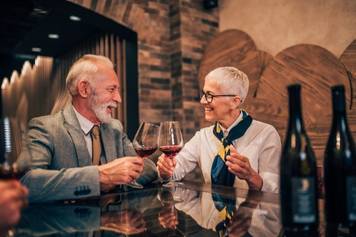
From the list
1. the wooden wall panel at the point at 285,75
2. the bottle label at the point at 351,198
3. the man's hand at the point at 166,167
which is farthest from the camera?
the wooden wall panel at the point at 285,75

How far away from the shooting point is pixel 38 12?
11.2ft

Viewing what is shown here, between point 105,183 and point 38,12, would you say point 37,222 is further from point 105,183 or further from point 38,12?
point 38,12

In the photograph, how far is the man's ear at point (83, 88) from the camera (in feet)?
5.90

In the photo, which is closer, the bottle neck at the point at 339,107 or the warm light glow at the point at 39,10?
the bottle neck at the point at 339,107

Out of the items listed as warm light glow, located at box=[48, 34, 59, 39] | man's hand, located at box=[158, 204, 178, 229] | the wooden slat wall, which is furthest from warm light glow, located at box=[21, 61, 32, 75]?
man's hand, located at box=[158, 204, 178, 229]

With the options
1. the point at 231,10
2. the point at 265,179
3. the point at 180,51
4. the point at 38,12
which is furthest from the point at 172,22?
the point at 265,179

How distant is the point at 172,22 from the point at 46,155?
8.34ft

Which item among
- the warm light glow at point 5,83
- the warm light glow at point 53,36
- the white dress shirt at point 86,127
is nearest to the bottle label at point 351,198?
the white dress shirt at point 86,127

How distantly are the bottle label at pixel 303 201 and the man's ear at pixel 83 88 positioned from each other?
1.37 m

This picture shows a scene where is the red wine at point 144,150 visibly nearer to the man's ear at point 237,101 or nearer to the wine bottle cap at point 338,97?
the wine bottle cap at point 338,97

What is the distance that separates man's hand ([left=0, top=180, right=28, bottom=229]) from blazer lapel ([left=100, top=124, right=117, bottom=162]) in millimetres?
1054

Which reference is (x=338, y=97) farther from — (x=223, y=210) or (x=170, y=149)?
(x=170, y=149)

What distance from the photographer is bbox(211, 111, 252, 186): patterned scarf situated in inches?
70.2

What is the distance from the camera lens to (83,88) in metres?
1.81
